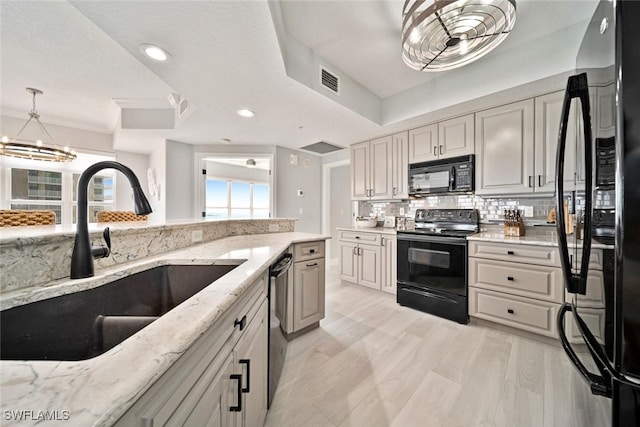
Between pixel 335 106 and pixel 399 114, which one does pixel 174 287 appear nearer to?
pixel 335 106

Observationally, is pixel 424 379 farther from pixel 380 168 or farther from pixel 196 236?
pixel 380 168

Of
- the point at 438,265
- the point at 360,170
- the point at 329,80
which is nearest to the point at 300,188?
the point at 360,170

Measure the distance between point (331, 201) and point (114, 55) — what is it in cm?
383

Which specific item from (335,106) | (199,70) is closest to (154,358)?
(199,70)

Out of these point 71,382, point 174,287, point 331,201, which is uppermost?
point 331,201

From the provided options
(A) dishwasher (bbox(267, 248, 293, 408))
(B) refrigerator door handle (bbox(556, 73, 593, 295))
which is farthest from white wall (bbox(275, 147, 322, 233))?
(B) refrigerator door handle (bbox(556, 73, 593, 295))

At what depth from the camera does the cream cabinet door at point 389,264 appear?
292cm

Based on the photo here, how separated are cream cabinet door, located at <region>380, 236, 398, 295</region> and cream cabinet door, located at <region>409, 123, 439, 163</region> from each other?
109 centimetres

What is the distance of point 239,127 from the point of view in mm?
3211

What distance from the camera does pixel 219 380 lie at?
700 millimetres

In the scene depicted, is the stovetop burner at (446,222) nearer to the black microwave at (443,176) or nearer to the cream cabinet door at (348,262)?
the black microwave at (443,176)

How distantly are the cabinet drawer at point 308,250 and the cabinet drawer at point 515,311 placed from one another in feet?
5.11

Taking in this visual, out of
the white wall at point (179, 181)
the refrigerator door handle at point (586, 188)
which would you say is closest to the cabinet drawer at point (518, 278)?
the refrigerator door handle at point (586, 188)

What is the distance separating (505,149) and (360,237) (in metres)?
1.89
